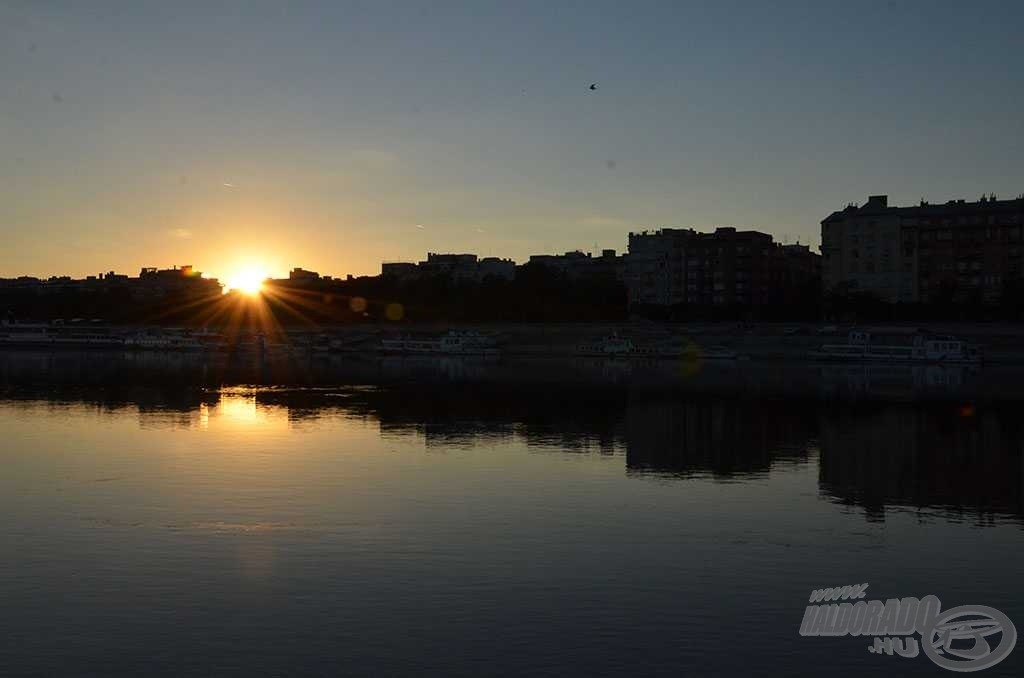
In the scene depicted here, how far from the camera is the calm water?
17.6 meters

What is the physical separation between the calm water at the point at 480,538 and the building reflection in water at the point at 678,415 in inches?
12.7

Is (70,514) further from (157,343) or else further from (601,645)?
(157,343)

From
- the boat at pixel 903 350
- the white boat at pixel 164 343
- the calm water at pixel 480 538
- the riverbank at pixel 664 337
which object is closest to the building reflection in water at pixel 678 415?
the calm water at pixel 480 538

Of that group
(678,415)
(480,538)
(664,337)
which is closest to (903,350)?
(664,337)

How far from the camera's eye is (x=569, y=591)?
2086 cm

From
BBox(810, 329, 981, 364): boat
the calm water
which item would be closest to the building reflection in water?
the calm water

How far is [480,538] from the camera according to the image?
25406mm

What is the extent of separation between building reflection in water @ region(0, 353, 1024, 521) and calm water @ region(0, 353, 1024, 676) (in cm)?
32

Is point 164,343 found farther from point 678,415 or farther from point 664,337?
point 678,415

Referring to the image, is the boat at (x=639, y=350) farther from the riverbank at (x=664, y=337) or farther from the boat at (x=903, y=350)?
the boat at (x=903, y=350)

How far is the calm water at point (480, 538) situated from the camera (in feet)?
57.8

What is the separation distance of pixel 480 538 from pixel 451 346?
123330mm

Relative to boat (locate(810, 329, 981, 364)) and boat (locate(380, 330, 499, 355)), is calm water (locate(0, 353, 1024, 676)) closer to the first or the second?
boat (locate(810, 329, 981, 364))

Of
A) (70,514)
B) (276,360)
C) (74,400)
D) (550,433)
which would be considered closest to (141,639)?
(70,514)
